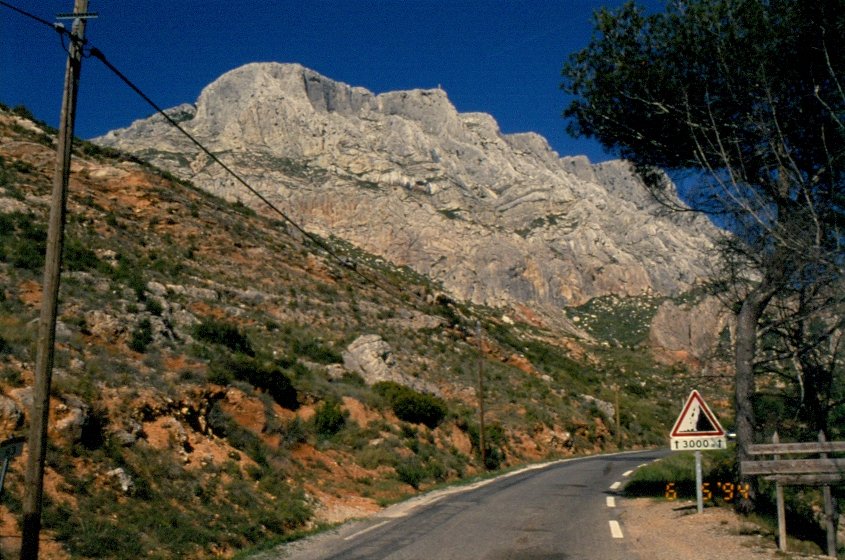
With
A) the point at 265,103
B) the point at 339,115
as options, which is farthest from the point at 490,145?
the point at 265,103

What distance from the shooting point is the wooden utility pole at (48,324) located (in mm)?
7617

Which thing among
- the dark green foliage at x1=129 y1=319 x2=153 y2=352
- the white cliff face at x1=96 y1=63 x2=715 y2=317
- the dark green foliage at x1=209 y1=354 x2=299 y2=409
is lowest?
the dark green foliage at x1=209 y1=354 x2=299 y2=409

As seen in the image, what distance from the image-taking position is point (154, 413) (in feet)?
50.7

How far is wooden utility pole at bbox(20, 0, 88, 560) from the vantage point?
7617mm

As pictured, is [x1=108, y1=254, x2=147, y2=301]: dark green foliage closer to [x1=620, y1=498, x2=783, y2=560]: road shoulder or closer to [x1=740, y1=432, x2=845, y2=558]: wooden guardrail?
[x1=620, y1=498, x2=783, y2=560]: road shoulder

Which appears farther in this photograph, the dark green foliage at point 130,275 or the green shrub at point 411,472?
the dark green foliage at point 130,275

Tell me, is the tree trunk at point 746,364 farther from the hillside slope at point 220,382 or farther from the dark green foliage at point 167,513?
the dark green foliage at point 167,513

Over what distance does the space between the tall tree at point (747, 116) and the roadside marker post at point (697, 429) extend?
554 millimetres

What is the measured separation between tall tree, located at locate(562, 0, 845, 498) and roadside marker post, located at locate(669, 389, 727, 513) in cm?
55

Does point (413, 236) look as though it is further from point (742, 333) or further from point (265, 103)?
point (742, 333)

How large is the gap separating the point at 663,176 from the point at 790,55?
4516mm

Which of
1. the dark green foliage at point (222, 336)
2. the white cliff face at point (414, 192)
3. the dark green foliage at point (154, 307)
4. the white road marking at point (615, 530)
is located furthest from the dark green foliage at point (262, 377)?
the white cliff face at point (414, 192)

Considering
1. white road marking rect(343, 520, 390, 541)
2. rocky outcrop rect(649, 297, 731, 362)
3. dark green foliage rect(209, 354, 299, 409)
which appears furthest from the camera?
rocky outcrop rect(649, 297, 731, 362)

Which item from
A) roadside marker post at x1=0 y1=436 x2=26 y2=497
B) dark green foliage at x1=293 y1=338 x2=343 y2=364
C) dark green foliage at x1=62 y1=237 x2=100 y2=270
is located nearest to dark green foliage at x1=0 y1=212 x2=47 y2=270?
dark green foliage at x1=62 y1=237 x2=100 y2=270
